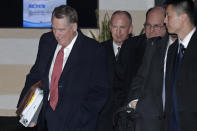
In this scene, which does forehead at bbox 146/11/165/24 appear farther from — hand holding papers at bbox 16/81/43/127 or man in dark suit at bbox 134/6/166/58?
hand holding papers at bbox 16/81/43/127

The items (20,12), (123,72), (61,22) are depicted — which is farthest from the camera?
(20,12)

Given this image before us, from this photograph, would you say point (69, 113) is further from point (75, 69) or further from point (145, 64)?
point (145, 64)

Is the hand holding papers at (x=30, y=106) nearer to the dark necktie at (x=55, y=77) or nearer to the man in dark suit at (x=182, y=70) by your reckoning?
the dark necktie at (x=55, y=77)

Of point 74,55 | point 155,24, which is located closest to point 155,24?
point 155,24

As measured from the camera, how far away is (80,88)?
184 inches

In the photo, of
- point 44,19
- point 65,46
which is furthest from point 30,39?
point 65,46

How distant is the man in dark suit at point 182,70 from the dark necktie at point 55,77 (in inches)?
37.8

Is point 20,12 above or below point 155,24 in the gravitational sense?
below

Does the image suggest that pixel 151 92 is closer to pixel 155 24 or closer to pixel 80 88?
pixel 80 88

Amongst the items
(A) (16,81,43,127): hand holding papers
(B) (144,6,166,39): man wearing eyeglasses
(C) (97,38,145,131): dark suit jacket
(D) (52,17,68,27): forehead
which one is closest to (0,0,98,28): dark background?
(B) (144,6,166,39): man wearing eyeglasses

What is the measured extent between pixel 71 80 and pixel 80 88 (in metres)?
0.10

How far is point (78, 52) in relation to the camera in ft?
15.6

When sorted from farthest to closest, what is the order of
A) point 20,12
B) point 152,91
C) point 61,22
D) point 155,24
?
point 20,12, point 155,24, point 61,22, point 152,91

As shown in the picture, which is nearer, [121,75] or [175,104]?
[175,104]
